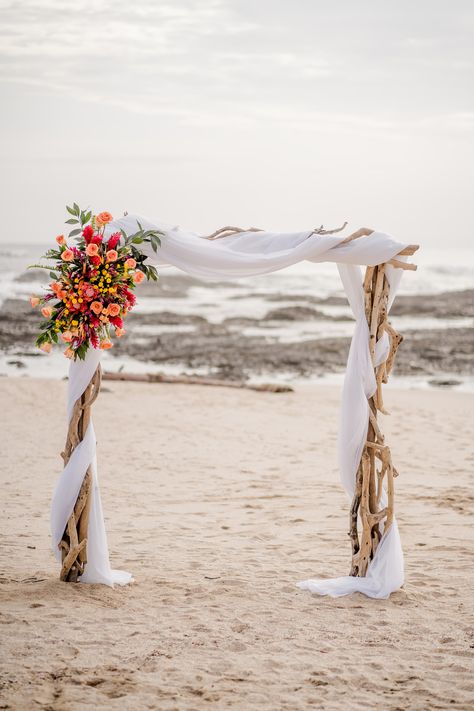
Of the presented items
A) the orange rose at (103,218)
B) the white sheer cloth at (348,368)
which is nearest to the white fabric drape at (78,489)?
the white sheer cloth at (348,368)

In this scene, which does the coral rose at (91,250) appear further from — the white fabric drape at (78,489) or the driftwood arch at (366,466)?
the driftwood arch at (366,466)

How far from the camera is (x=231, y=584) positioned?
631 centimetres

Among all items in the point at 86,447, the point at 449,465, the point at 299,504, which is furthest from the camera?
the point at 449,465

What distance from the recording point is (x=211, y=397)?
1479cm

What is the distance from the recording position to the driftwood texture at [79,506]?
5.91 meters

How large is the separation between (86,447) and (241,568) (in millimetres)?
1727

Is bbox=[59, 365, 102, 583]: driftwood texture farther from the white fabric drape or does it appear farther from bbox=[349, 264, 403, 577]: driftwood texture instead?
bbox=[349, 264, 403, 577]: driftwood texture

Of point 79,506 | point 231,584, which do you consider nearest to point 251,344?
point 231,584

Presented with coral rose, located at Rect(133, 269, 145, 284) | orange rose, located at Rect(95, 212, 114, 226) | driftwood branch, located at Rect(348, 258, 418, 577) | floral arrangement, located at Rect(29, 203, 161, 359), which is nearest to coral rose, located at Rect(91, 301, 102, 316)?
floral arrangement, located at Rect(29, 203, 161, 359)

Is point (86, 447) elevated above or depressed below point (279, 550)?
above

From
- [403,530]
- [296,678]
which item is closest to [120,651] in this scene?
[296,678]

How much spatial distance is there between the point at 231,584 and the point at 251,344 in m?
16.9

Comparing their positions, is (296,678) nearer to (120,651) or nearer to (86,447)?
(120,651)

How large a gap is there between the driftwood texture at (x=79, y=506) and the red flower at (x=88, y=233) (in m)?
0.98
